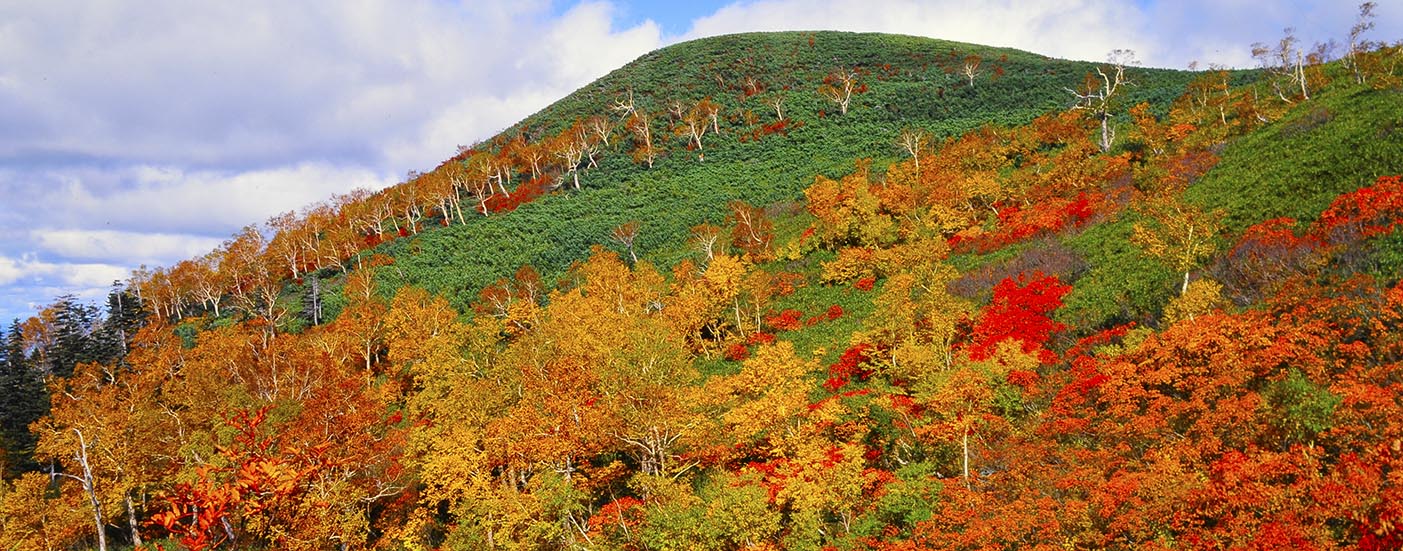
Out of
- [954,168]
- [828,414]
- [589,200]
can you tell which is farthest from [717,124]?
[828,414]

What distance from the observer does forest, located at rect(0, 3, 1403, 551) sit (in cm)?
2247

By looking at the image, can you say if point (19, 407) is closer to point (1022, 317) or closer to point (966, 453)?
point (966, 453)

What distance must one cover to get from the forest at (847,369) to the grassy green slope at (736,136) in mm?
1401

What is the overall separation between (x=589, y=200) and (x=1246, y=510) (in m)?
101

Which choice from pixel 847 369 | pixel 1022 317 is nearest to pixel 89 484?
pixel 847 369

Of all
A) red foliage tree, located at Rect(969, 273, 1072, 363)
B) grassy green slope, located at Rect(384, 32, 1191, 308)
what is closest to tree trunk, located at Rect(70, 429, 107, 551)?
grassy green slope, located at Rect(384, 32, 1191, 308)

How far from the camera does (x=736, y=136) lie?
13188 cm

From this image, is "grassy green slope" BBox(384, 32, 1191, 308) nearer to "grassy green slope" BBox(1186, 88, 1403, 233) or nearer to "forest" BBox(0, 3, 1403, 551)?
"forest" BBox(0, 3, 1403, 551)

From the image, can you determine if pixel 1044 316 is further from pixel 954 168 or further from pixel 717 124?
pixel 717 124

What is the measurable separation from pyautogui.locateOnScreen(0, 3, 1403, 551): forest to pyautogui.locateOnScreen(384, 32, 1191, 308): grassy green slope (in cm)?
140

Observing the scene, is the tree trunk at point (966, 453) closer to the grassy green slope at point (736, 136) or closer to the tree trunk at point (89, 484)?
the tree trunk at point (89, 484)

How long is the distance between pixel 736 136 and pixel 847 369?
3590 inches

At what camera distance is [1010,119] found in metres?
104

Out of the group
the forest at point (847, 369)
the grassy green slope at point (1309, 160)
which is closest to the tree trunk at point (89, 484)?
the forest at point (847, 369)
